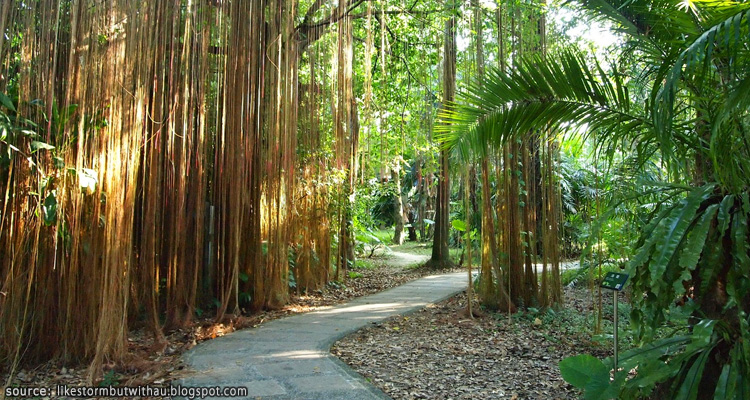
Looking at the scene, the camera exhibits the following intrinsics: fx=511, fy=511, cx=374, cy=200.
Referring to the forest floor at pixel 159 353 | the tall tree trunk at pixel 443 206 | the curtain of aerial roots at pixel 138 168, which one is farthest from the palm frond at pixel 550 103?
the tall tree trunk at pixel 443 206

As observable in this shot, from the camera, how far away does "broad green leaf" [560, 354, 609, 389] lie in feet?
8.65

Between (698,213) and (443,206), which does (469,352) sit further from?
(443,206)

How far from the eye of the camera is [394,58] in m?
8.51

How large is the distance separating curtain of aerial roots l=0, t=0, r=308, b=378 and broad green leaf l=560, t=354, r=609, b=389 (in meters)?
2.80

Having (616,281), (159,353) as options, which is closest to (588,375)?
(616,281)

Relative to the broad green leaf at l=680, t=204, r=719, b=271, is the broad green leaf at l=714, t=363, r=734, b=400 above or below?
below

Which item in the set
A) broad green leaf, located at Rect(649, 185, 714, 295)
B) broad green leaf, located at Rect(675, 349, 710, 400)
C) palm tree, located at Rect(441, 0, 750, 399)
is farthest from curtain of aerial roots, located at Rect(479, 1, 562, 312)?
broad green leaf, located at Rect(675, 349, 710, 400)

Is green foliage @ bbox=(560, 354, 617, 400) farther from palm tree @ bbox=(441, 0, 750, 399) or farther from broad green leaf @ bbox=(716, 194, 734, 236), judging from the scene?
broad green leaf @ bbox=(716, 194, 734, 236)

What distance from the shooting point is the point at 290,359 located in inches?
145

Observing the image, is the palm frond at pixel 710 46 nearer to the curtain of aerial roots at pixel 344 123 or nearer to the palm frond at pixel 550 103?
the palm frond at pixel 550 103

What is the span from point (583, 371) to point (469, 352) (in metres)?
1.50

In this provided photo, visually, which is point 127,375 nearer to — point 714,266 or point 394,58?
point 714,266

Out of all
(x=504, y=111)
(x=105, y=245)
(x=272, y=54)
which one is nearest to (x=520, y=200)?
(x=504, y=111)

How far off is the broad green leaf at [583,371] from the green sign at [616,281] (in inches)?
15.8
